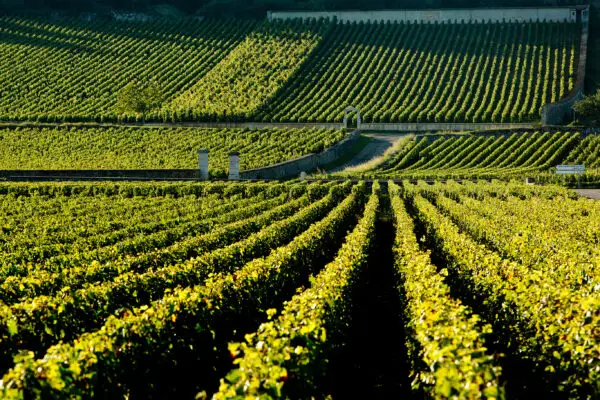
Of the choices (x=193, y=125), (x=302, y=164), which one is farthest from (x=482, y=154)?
(x=193, y=125)

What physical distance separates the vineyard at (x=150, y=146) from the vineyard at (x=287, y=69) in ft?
24.4

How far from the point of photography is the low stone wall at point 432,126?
216ft

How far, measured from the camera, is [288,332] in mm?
8930

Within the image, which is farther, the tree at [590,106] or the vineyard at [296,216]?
the tree at [590,106]

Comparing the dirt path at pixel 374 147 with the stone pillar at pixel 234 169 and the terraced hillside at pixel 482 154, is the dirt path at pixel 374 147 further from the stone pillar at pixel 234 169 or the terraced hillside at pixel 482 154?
the stone pillar at pixel 234 169

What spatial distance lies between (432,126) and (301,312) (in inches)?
2312

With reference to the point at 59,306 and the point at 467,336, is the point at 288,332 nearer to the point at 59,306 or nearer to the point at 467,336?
the point at 467,336

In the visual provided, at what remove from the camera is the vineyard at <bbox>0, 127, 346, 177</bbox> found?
5209 cm

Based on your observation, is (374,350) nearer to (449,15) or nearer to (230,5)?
(449,15)

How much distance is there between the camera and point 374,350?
564 inches

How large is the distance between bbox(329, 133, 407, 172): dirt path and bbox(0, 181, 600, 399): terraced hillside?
101ft

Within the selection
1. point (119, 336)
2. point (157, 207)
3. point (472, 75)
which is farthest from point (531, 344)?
point (472, 75)

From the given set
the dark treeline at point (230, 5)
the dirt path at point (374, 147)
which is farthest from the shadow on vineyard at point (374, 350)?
the dark treeline at point (230, 5)

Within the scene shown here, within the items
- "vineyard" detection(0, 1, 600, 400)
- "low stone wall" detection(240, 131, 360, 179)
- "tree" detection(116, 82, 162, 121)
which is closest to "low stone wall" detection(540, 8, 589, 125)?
"vineyard" detection(0, 1, 600, 400)
